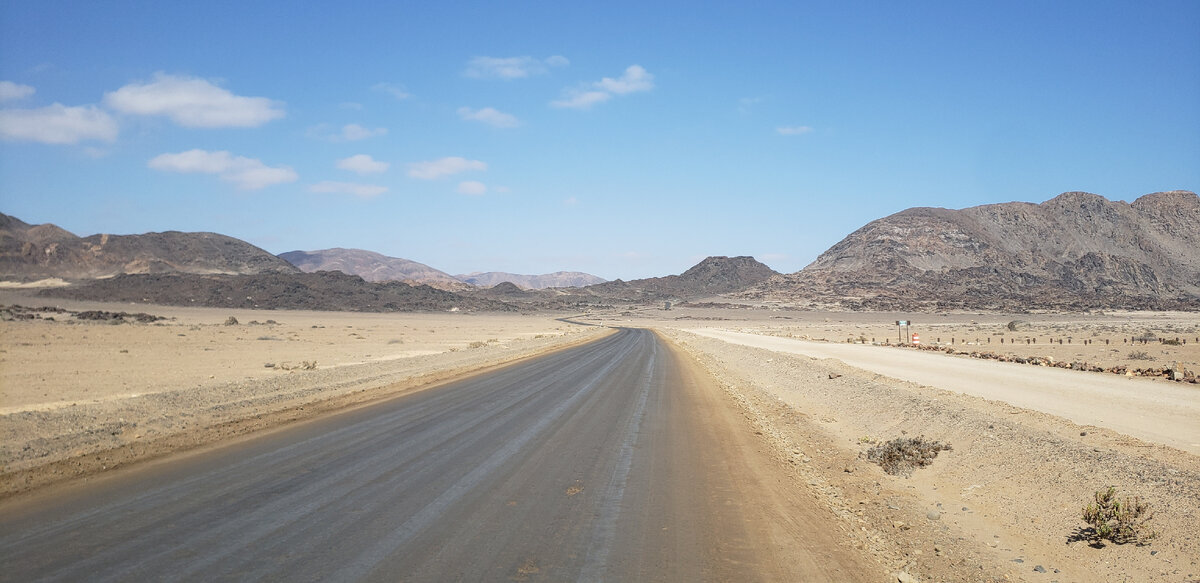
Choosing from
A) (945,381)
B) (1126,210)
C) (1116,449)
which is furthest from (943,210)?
(1116,449)

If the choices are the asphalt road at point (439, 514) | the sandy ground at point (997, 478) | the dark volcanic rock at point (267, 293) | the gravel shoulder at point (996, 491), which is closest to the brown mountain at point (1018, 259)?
the dark volcanic rock at point (267, 293)

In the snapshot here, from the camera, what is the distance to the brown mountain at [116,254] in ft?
406

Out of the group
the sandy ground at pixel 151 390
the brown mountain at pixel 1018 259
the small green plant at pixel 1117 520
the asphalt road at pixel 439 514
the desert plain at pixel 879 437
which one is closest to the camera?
the asphalt road at pixel 439 514

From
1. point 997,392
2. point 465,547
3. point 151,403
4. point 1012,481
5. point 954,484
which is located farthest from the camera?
point 997,392

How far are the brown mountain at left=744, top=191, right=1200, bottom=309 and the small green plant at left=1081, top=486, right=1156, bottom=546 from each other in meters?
137

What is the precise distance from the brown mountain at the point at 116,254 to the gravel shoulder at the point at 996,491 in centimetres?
14412

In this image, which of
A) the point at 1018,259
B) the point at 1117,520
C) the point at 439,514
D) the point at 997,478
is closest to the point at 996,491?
the point at 997,478

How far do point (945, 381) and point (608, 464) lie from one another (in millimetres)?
15645

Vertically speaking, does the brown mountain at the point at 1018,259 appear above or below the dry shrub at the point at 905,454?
above

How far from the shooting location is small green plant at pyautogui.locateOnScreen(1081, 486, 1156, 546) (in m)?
5.90

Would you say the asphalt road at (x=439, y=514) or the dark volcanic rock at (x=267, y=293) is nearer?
the asphalt road at (x=439, y=514)

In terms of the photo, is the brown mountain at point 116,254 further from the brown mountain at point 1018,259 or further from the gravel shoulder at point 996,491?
the gravel shoulder at point 996,491

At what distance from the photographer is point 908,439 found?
11.2 meters

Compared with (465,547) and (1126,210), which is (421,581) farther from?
(1126,210)
